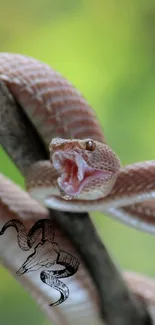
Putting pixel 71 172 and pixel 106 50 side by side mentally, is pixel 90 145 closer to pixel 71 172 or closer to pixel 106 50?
pixel 71 172

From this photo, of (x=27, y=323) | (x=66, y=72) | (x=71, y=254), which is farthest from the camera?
(x=66, y=72)

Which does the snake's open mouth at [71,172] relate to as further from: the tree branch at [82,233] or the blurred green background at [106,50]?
the blurred green background at [106,50]

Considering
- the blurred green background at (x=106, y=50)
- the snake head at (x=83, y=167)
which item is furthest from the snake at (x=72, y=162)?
the blurred green background at (x=106, y=50)

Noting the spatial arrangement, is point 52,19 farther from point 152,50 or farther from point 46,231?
point 46,231

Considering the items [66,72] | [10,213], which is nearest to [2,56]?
[10,213]

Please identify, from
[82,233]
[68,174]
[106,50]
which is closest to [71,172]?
[68,174]

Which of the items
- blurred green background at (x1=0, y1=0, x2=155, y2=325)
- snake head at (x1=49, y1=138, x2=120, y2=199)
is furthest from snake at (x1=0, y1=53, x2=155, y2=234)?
blurred green background at (x1=0, y1=0, x2=155, y2=325)
